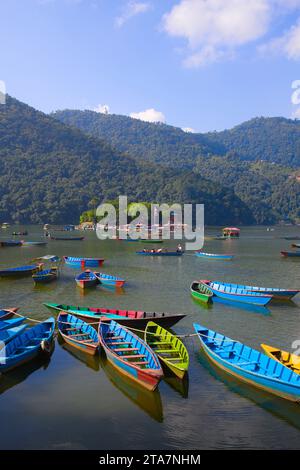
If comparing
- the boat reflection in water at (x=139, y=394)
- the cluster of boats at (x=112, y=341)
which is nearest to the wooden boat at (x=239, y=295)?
the cluster of boats at (x=112, y=341)

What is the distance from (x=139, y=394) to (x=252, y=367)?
5971 mm

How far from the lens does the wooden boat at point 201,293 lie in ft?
124

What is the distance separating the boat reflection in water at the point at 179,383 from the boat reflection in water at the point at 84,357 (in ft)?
14.0

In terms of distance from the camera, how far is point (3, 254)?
7988cm

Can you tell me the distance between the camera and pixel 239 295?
123 feet

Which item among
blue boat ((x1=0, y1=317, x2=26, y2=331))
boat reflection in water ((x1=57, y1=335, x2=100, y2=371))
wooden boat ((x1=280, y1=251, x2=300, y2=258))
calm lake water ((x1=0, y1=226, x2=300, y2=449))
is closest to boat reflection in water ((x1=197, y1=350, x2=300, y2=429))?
calm lake water ((x1=0, y1=226, x2=300, y2=449))

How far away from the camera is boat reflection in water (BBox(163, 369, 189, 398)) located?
2002cm

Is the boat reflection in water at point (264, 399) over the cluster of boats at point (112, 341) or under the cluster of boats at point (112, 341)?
under

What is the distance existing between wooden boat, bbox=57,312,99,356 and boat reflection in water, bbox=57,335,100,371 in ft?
0.77

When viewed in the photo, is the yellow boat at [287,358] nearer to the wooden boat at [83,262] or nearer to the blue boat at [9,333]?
the blue boat at [9,333]

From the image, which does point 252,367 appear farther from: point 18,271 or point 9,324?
point 18,271

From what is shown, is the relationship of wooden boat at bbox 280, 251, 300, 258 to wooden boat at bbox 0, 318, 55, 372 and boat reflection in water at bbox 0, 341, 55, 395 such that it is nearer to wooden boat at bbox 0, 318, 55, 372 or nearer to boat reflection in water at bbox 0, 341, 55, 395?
wooden boat at bbox 0, 318, 55, 372
